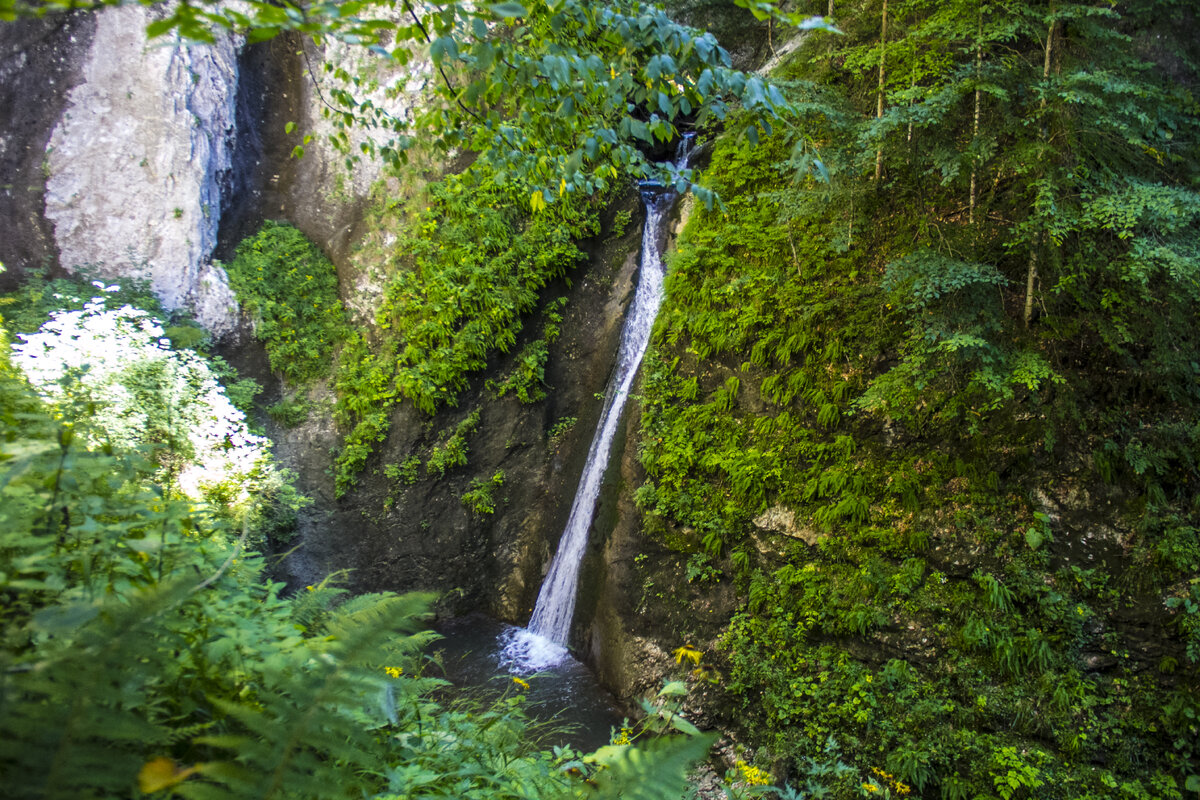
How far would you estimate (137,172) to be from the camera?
31.8 ft

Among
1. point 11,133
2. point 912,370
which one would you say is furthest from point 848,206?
point 11,133

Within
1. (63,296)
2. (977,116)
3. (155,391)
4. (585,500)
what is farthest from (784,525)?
(63,296)

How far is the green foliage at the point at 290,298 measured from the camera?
9906mm

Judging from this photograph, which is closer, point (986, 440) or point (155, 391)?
point (986, 440)

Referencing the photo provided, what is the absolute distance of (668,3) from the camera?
381 inches

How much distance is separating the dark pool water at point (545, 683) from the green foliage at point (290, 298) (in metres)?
5.34

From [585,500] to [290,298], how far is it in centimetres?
698

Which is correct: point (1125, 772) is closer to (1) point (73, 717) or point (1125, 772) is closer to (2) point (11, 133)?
(1) point (73, 717)

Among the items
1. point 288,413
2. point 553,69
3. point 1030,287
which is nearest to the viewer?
point 553,69

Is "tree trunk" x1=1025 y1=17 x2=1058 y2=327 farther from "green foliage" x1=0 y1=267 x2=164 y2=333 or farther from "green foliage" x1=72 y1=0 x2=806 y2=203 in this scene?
"green foliage" x1=0 y1=267 x2=164 y2=333

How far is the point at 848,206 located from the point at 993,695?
4.69 m

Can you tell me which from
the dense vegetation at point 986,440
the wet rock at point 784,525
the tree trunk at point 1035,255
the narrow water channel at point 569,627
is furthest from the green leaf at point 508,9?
the wet rock at point 784,525

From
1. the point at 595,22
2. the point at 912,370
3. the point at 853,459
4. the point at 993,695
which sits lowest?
the point at 993,695

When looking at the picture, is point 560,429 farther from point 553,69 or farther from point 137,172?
point 137,172
